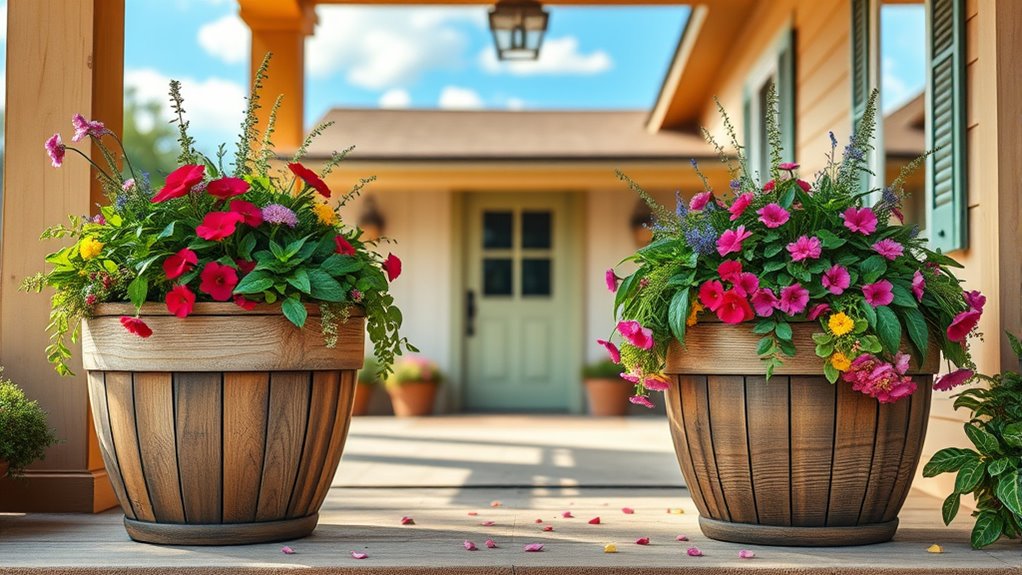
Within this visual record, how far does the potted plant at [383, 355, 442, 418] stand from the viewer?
870 centimetres

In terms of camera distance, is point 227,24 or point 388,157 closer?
point 388,157

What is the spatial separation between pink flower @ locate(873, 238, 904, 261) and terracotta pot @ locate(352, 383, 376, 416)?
653cm

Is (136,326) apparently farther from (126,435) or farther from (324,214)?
(324,214)

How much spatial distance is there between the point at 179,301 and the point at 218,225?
199 mm

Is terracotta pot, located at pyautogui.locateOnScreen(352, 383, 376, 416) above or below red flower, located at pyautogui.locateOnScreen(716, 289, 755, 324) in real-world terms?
below

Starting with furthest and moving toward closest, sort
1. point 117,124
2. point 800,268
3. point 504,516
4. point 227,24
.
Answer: point 227,24, point 117,124, point 504,516, point 800,268

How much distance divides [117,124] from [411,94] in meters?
54.3

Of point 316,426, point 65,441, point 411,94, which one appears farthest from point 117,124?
point 411,94

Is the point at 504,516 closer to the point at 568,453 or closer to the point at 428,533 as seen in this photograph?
the point at 428,533

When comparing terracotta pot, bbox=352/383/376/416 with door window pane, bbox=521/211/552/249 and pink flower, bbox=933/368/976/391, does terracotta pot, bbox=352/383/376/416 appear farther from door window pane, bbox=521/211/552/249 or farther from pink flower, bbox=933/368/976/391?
pink flower, bbox=933/368/976/391

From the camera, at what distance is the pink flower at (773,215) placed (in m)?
2.56

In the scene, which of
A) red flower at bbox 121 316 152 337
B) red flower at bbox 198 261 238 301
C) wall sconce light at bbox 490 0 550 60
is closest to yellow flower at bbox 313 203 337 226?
red flower at bbox 198 261 238 301

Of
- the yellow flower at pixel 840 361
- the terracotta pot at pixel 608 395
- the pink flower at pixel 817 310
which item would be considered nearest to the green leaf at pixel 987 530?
the yellow flower at pixel 840 361

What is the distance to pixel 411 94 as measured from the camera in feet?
186
